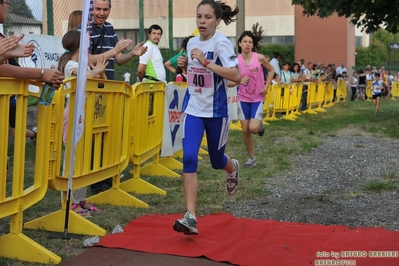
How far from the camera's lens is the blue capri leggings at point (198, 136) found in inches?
229

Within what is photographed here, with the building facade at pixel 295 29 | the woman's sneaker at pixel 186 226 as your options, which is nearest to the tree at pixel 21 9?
the woman's sneaker at pixel 186 226

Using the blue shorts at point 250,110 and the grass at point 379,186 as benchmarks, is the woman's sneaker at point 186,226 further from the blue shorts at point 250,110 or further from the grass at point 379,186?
the blue shorts at point 250,110

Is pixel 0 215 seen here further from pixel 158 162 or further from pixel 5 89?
pixel 158 162

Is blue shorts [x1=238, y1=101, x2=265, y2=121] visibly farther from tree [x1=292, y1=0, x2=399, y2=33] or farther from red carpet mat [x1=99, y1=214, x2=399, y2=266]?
tree [x1=292, y1=0, x2=399, y2=33]

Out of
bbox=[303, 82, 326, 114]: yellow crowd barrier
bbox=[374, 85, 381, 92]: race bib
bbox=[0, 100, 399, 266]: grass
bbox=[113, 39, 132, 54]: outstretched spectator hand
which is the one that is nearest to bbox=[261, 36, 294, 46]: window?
bbox=[303, 82, 326, 114]: yellow crowd barrier

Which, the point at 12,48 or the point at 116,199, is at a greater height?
the point at 12,48

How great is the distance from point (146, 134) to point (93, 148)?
1.75 metres

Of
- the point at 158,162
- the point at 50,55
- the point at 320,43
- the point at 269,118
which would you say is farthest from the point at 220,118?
the point at 320,43

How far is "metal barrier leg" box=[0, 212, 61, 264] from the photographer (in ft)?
16.4

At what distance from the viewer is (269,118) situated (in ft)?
66.0

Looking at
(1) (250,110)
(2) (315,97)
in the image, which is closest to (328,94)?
(2) (315,97)

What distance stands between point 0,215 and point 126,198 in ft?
7.73

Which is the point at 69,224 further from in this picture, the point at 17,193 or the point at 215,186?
the point at 215,186

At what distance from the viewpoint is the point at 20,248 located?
16.6ft
